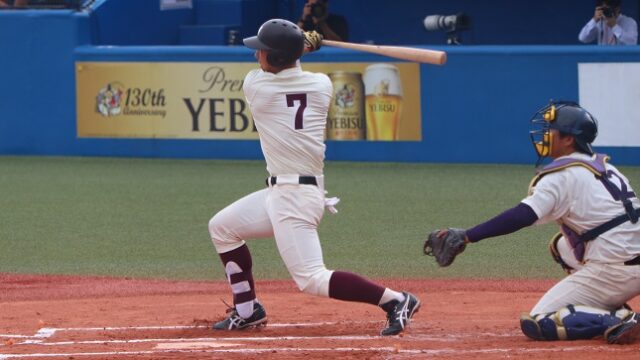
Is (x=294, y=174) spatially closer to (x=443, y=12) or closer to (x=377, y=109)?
(x=377, y=109)

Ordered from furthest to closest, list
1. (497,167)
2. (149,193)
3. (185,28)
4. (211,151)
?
(185,28), (211,151), (497,167), (149,193)

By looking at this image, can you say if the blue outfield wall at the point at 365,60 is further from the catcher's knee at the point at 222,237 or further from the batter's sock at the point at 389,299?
the catcher's knee at the point at 222,237

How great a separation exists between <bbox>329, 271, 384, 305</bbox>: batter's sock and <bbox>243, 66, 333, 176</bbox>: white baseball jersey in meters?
0.57

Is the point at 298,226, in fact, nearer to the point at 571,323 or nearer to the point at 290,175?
the point at 290,175

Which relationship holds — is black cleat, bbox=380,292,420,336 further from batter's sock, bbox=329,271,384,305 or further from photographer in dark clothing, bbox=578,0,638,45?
photographer in dark clothing, bbox=578,0,638,45

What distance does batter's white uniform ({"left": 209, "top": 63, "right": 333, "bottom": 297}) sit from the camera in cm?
624

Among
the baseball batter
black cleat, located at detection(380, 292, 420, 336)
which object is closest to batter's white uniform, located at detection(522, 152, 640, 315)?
black cleat, located at detection(380, 292, 420, 336)

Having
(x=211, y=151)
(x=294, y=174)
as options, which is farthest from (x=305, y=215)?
(x=211, y=151)

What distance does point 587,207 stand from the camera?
586 centimetres

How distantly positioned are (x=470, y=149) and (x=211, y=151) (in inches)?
133

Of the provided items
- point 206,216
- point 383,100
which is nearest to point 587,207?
point 206,216

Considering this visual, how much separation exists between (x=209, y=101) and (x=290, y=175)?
9531mm

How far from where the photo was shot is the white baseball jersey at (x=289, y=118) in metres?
6.33

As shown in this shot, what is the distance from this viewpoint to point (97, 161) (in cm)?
1588
